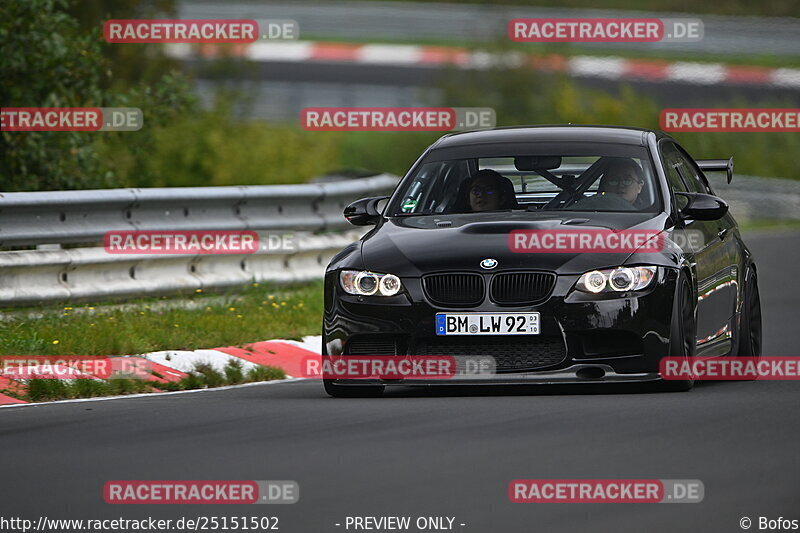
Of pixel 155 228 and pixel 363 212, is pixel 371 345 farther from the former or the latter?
pixel 155 228

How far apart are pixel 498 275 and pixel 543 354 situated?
0.45 metres

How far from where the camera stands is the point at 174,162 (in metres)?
28.0

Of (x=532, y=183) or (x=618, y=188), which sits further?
(x=532, y=183)

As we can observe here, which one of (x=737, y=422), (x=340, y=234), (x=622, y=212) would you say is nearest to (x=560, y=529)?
(x=737, y=422)

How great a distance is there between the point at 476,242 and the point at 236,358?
8.86 feet

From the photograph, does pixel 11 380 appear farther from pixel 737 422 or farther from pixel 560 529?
pixel 560 529

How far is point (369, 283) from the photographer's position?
31.5ft

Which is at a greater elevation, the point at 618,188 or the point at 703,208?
the point at 618,188

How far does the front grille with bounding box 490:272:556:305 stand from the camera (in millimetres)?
9305

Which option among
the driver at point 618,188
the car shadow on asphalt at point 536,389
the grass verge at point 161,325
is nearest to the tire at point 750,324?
the car shadow on asphalt at point 536,389

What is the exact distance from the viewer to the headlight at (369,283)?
952cm

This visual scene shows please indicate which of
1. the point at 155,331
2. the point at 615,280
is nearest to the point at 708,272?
the point at 615,280

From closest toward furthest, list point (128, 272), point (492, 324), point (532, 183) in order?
point (492, 324), point (532, 183), point (128, 272)

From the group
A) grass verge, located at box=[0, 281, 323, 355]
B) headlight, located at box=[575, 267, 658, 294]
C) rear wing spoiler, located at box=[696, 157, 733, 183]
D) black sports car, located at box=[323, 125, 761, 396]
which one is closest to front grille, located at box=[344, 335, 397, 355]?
black sports car, located at box=[323, 125, 761, 396]
